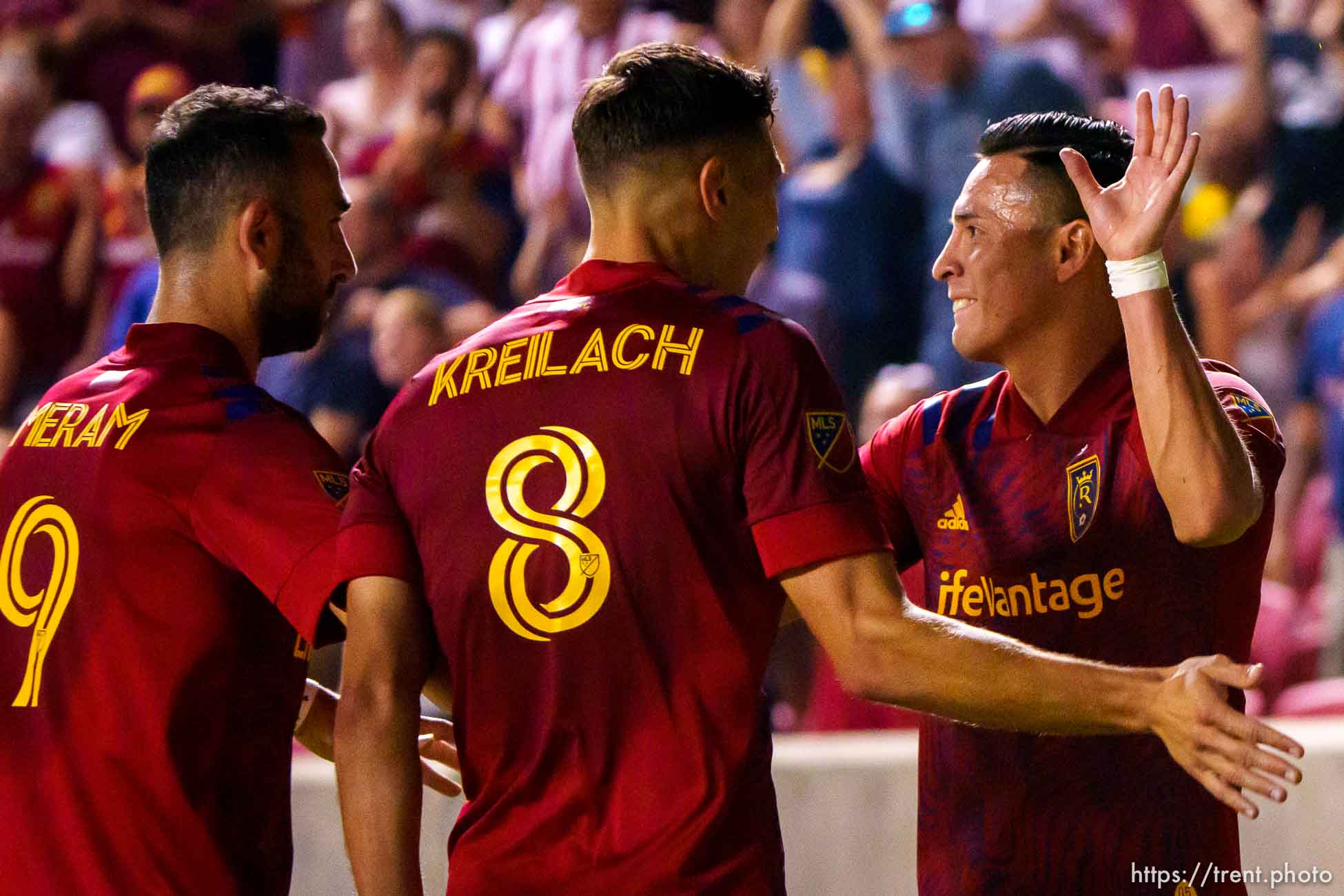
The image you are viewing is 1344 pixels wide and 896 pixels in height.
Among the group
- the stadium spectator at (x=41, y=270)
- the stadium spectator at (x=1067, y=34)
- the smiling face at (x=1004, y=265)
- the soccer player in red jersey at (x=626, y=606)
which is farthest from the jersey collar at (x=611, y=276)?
the stadium spectator at (x=41, y=270)

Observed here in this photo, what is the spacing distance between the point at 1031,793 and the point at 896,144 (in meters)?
3.69

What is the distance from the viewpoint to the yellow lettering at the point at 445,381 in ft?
7.84

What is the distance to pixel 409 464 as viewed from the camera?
2391 millimetres

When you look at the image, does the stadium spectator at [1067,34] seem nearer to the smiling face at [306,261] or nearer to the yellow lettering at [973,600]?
the yellow lettering at [973,600]

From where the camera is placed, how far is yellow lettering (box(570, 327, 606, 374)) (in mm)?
Answer: 2312

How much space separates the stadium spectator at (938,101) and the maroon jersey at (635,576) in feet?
11.3

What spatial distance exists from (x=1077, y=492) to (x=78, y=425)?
164cm

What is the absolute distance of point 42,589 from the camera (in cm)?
269

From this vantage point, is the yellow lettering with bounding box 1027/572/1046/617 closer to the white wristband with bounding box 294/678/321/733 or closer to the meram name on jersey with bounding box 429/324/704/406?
the meram name on jersey with bounding box 429/324/704/406

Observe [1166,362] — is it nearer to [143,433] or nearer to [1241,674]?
[1241,674]

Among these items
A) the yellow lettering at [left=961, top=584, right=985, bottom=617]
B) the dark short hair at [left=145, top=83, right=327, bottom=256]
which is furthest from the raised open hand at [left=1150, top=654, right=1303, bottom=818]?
the dark short hair at [left=145, top=83, right=327, bottom=256]

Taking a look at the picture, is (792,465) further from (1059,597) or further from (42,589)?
(42,589)

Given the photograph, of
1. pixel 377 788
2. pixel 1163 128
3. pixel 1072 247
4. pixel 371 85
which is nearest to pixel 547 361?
pixel 377 788

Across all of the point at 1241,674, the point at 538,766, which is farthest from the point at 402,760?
the point at 1241,674
